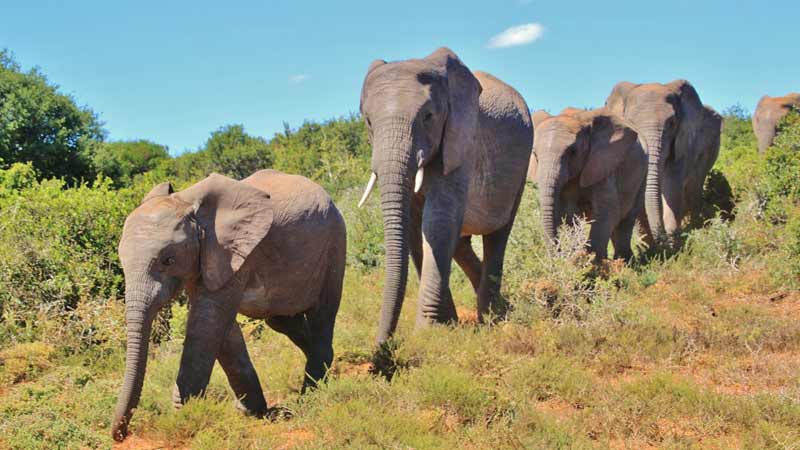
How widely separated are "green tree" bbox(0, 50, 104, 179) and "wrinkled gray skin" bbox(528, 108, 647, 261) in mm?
10265

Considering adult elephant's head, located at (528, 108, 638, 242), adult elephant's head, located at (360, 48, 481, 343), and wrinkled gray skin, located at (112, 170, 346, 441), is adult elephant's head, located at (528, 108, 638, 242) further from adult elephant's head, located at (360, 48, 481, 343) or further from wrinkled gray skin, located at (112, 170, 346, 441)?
wrinkled gray skin, located at (112, 170, 346, 441)

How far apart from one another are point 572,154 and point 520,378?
411 cm

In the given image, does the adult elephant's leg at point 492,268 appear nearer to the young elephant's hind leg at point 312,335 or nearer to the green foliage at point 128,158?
the young elephant's hind leg at point 312,335

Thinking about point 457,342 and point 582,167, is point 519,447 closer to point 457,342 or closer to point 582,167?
point 457,342

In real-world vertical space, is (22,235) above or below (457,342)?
above

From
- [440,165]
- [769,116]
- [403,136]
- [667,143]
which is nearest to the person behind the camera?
[403,136]

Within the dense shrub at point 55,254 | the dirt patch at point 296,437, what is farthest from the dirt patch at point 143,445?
the dense shrub at point 55,254

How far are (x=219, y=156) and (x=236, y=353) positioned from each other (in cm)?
2170

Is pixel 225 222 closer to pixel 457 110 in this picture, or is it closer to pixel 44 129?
pixel 457 110

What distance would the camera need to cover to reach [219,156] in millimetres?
26484

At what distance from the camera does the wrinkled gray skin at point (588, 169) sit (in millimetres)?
9133

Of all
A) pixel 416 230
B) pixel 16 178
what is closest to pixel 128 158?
pixel 16 178

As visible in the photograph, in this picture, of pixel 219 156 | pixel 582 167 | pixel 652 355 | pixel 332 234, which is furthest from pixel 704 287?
pixel 219 156

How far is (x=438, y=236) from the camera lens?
6.82 meters
